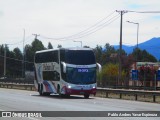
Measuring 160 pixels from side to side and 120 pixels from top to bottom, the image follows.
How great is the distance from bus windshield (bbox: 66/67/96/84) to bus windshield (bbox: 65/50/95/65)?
53 cm

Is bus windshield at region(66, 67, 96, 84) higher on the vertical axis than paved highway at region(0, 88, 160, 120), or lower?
higher

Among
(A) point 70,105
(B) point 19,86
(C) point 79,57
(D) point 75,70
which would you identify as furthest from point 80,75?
(B) point 19,86

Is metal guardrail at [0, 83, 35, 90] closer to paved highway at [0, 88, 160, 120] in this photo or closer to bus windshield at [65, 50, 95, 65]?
bus windshield at [65, 50, 95, 65]

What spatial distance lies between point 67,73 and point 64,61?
0.93 metres

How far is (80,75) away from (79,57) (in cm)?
137

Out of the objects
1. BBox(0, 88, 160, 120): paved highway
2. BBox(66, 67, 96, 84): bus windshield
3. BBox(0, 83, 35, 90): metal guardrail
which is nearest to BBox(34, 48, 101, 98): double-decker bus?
BBox(66, 67, 96, 84): bus windshield

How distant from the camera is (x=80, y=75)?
35.3m

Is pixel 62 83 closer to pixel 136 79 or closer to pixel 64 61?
pixel 64 61

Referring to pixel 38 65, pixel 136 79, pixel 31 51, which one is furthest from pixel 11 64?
pixel 38 65

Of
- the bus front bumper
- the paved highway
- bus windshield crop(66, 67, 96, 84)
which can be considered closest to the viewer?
the paved highway

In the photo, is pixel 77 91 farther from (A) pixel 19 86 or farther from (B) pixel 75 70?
(A) pixel 19 86

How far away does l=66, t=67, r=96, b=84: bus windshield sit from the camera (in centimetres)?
3506

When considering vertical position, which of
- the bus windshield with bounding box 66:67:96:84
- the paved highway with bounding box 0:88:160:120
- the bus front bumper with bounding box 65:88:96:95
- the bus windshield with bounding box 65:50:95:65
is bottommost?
the paved highway with bounding box 0:88:160:120

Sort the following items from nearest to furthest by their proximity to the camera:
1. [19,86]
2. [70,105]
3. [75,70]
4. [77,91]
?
1. [70,105]
2. [75,70]
3. [77,91]
4. [19,86]
